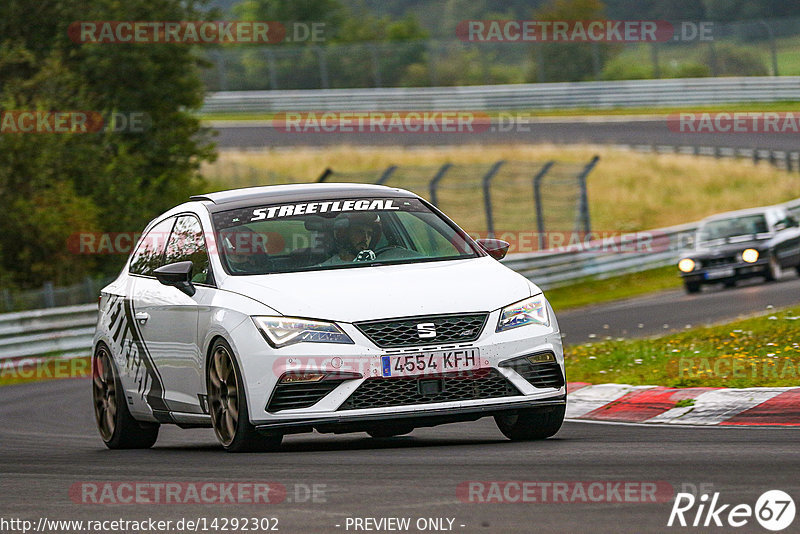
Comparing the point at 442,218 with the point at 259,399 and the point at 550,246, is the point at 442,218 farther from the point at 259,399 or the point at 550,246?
the point at 550,246

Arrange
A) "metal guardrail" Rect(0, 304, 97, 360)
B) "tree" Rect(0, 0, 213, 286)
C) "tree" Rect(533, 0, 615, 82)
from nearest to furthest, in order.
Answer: "metal guardrail" Rect(0, 304, 97, 360)
"tree" Rect(0, 0, 213, 286)
"tree" Rect(533, 0, 615, 82)

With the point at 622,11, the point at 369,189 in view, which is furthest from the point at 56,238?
the point at 622,11

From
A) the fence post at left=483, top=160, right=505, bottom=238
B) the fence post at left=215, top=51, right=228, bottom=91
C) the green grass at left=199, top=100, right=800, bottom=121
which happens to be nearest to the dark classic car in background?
the fence post at left=483, top=160, right=505, bottom=238

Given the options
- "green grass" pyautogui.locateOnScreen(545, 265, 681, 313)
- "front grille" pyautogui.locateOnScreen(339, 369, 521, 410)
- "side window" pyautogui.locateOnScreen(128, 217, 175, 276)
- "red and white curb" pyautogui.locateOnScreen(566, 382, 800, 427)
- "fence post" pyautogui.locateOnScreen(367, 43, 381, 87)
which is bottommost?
"green grass" pyautogui.locateOnScreen(545, 265, 681, 313)

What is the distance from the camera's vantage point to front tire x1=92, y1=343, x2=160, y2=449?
10672mm

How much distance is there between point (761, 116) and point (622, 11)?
62051 mm

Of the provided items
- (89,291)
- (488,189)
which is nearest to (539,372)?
(89,291)

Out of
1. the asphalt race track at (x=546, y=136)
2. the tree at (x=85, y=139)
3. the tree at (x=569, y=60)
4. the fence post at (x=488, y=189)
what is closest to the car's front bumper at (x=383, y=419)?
the fence post at (x=488, y=189)

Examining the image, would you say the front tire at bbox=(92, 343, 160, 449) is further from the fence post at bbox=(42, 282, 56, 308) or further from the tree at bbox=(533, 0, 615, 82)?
the tree at bbox=(533, 0, 615, 82)

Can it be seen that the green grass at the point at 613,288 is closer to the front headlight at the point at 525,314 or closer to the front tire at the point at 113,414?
the front tire at the point at 113,414

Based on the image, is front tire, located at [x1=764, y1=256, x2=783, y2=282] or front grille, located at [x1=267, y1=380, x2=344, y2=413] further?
front tire, located at [x1=764, y1=256, x2=783, y2=282]

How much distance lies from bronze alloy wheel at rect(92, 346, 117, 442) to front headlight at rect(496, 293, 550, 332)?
3463mm

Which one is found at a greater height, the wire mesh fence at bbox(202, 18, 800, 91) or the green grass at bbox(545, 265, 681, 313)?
the wire mesh fence at bbox(202, 18, 800, 91)

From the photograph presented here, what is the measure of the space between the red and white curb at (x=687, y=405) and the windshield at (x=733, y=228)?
549 inches
